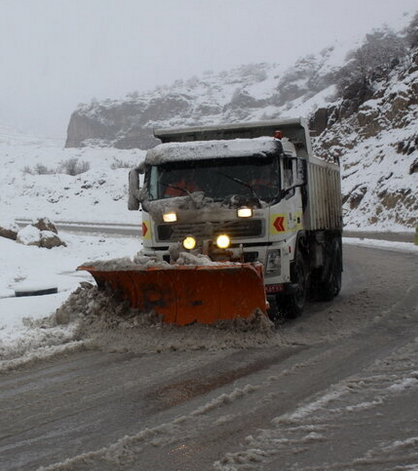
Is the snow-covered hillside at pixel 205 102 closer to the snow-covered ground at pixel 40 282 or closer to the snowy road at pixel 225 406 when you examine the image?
the snow-covered ground at pixel 40 282

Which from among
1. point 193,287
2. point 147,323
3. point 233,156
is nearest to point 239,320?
point 193,287

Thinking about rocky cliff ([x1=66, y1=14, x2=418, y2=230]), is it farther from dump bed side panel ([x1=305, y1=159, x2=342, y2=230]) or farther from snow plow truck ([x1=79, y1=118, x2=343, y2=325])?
snow plow truck ([x1=79, y1=118, x2=343, y2=325])

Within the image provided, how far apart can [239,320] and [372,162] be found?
3031 centimetres

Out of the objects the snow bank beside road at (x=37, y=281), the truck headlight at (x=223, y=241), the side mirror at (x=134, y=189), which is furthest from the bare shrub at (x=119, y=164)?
the truck headlight at (x=223, y=241)

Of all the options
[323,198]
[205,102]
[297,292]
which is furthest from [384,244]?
[205,102]

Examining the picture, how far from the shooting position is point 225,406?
15.5 ft

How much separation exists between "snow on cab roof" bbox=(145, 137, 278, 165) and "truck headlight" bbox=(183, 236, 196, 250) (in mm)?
1111

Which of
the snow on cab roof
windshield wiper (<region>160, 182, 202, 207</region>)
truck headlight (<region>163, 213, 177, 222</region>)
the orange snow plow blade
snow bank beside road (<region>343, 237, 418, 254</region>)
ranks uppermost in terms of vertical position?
the snow on cab roof

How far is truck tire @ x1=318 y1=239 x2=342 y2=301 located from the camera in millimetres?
10539

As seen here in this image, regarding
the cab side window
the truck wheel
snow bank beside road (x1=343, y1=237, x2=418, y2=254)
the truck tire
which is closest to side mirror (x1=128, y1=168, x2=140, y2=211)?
the cab side window

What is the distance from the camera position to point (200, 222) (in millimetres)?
7898

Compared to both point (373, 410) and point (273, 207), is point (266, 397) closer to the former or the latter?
point (373, 410)

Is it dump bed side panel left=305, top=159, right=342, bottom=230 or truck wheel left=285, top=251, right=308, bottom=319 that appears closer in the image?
truck wheel left=285, top=251, right=308, bottom=319

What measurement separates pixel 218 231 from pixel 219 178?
757 millimetres
